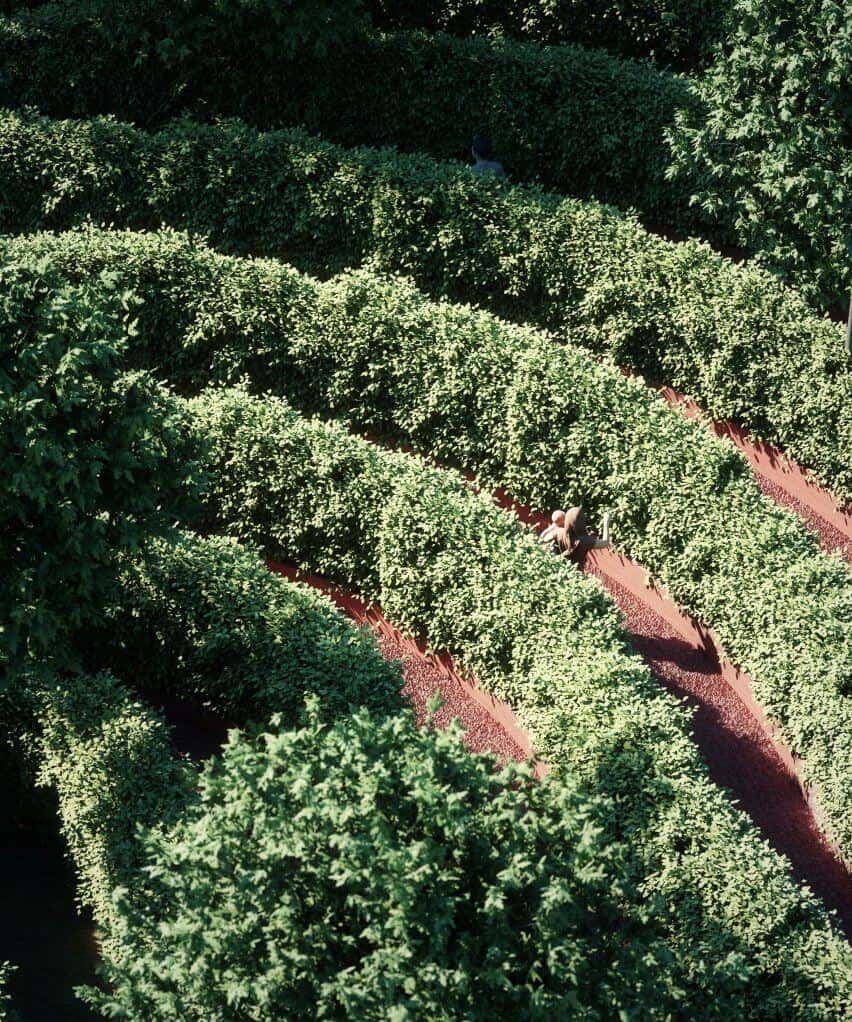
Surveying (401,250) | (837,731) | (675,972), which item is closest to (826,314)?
(401,250)

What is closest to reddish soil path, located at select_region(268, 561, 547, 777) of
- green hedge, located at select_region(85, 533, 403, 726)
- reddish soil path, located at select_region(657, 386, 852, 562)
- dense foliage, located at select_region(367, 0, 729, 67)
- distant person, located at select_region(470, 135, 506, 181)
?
green hedge, located at select_region(85, 533, 403, 726)

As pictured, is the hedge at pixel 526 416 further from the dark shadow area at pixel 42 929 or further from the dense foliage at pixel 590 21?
the dense foliage at pixel 590 21

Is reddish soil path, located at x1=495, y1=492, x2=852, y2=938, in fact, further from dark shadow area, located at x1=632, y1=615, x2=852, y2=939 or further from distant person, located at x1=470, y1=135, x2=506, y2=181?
A: distant person, located at x1=470, y1=135, x2=506, y2=181

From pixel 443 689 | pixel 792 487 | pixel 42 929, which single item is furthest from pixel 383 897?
pixel 792 487

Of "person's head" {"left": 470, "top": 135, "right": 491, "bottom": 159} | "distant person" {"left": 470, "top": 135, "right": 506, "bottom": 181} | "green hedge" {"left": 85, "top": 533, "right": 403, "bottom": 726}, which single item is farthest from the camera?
"person's head" {"left": 470, "top": 135, "right": 491, "bottom": 159}

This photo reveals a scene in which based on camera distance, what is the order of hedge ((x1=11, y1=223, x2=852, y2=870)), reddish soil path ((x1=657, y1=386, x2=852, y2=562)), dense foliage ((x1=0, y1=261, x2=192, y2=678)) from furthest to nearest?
reddish soil path ((x1=657, y1=386, x2=852, y2=562)) < hedge ((x1=11, y1=223, x2=852, y2=870)) < dense foliage ((x1=0, y1=261, x2=192, y2=678))

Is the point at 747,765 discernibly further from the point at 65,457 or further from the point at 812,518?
the point at 65,457
